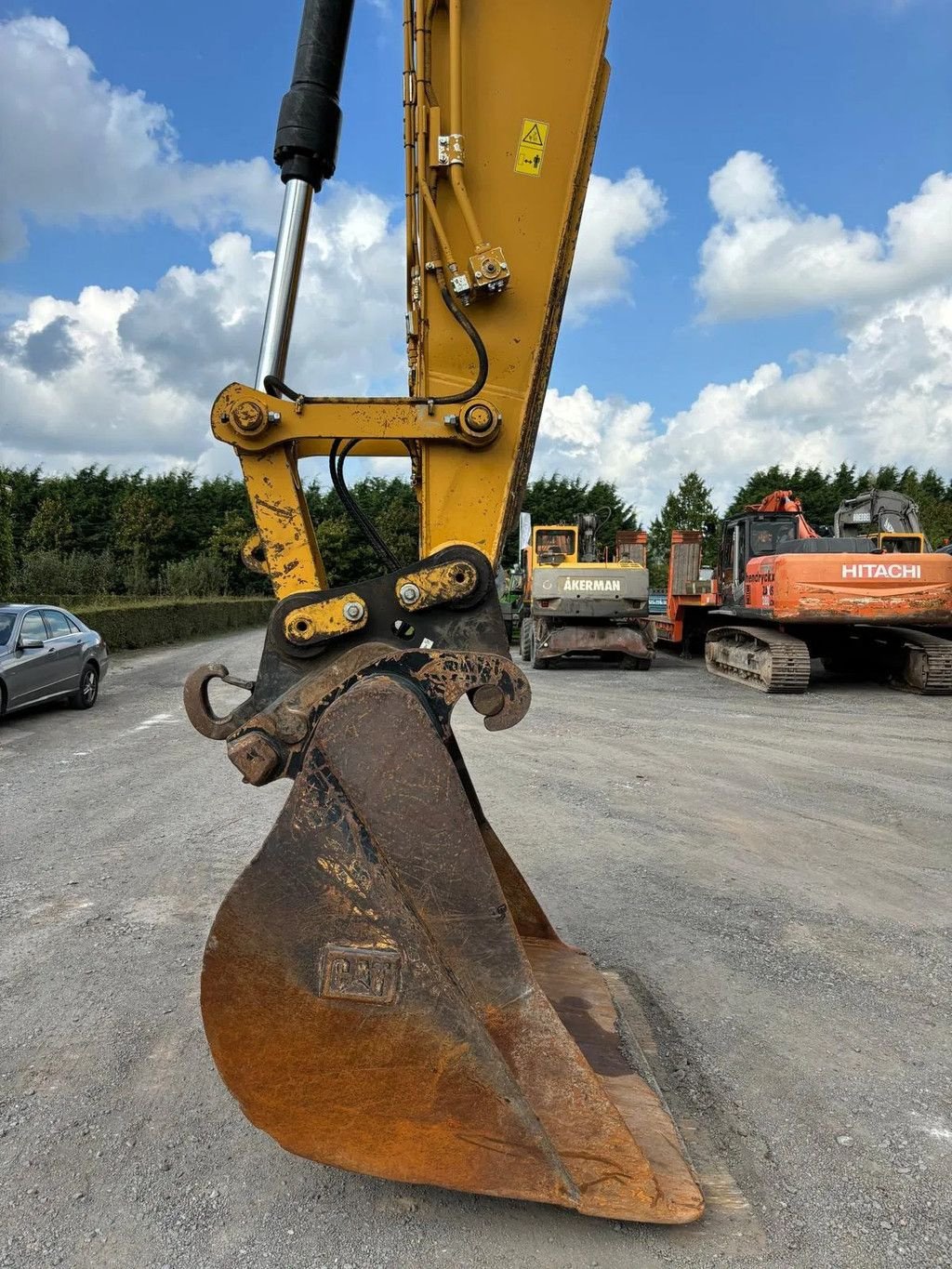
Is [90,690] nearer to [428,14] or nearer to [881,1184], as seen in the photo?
[428,14]

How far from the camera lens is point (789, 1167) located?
7.96 ft

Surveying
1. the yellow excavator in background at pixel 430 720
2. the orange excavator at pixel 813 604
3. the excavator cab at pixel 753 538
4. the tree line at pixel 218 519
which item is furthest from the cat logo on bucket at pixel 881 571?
the tree line at pixel 218 519

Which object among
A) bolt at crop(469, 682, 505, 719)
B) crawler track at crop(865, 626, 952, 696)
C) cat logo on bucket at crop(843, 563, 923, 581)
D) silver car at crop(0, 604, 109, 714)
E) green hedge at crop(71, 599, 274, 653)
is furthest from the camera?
green hedge at crop(71, 599, 274, 653)

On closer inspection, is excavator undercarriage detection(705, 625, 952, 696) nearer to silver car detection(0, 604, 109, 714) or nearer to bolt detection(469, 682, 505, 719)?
silver car detection(0, 604, 109, 714)

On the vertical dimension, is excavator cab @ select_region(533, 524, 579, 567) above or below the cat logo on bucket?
above

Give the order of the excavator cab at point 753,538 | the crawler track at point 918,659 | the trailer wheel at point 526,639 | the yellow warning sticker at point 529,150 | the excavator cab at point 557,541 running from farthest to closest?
the excavator cab at point 557,541 → the trailer wheel at point 526,639 → the excavator cab at point 753,538 → the crawler track at point 918,659 → the yellow warning sticker at point 529,150

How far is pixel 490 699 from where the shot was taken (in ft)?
7.81

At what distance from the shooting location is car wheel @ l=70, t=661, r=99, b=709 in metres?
11.2

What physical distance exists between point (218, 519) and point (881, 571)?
46233 mm

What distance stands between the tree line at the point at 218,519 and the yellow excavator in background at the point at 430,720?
23625 millimetres

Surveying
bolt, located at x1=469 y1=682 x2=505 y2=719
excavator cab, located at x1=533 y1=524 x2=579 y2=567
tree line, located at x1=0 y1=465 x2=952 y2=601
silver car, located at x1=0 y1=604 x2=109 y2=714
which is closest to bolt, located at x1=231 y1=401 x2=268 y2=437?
bolt, located at x1=469 y1=682 x2=505 y2=719

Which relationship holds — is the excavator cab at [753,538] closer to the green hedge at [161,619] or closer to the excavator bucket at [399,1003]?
the green hedge at [161,619]

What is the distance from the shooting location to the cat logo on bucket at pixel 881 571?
11633 millimetres

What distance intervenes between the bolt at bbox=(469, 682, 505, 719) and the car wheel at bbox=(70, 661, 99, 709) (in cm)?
1000
